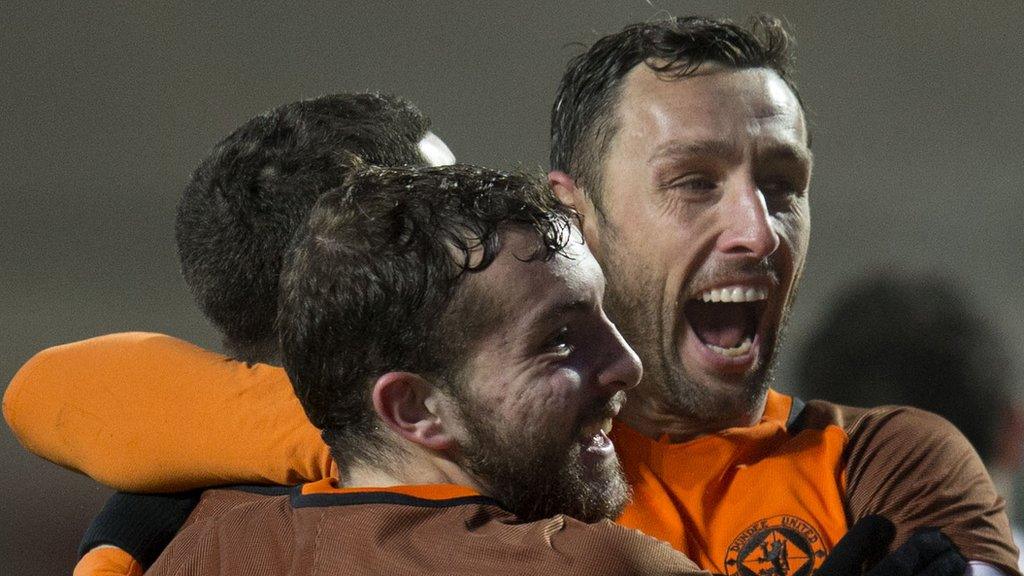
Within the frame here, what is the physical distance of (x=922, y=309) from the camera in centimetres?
190

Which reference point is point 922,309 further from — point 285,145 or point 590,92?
point 285,145

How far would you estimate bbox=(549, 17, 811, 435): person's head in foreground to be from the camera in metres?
0.95

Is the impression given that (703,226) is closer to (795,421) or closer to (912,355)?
(795,421)

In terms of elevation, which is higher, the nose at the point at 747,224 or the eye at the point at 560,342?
the nose at the point at 747,224

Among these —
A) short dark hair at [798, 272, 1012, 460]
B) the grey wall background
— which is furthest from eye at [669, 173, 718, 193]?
short dark hair at [798, 272, 1012, 460]

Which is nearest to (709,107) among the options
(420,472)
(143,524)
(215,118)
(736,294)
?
(736,294)

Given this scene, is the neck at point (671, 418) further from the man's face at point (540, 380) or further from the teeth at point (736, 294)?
the man's face at point (540, 380)

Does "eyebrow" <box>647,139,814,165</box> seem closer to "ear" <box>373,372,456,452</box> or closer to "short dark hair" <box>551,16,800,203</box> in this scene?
"short dark hair" <box>551,16,800,203</box>

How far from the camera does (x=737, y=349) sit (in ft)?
3.31

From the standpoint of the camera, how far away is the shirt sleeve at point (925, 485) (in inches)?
36.1

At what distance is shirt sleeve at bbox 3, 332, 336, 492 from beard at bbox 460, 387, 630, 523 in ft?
0.44

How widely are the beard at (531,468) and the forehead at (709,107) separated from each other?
266mm

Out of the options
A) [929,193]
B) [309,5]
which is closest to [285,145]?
[309,5]

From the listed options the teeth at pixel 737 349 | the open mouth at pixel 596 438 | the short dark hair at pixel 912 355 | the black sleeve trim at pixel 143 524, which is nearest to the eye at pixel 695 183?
the teeth at pixel 737 349
